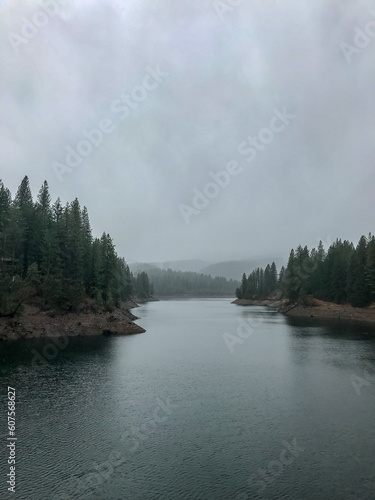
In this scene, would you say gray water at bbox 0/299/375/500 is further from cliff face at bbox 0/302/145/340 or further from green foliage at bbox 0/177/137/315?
green foliage at bbox 0/177/137/315

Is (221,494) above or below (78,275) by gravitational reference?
below

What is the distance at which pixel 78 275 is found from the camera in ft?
322

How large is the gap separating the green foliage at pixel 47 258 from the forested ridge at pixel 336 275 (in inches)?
3225

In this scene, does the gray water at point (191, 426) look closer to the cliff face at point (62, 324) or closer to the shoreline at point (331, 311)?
the cliff face at point (62, 324)

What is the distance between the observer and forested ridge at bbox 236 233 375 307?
122750 millimetres

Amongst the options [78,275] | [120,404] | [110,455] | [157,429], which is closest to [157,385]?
[120,404]

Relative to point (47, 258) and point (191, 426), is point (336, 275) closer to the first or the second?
point (47, 258)

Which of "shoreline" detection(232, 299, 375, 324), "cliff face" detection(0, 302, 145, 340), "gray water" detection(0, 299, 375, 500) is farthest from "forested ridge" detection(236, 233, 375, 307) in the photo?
"cliff face" detection(0, 302, 145, 340)

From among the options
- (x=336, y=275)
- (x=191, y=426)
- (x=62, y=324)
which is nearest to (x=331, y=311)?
(x=336, y=275)

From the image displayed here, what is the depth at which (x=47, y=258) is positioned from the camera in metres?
88.6

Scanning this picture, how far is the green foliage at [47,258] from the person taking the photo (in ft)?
267

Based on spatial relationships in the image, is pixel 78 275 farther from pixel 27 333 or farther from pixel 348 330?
pixel 348 330

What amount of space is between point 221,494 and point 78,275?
84.2 m

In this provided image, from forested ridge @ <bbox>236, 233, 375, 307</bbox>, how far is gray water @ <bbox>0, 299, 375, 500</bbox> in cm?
7240
